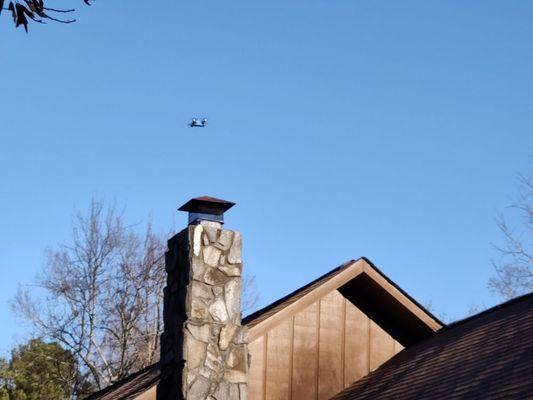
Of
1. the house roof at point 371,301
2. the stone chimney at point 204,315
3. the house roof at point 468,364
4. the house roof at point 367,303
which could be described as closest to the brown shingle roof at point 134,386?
the house roof at point 367,303

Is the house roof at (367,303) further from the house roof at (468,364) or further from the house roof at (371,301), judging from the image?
the house roof at (468,364)

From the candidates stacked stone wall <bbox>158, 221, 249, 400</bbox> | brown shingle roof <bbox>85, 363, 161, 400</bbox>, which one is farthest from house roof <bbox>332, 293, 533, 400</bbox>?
brown shingle roof <bbox>85, 363, 161, 400</bbox>

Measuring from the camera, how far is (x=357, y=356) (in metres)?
13.1

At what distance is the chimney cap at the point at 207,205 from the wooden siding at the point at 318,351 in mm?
2394

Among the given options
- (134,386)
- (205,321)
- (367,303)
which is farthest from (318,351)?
(205,321)

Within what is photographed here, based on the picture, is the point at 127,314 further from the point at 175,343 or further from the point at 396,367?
the point at 175,343

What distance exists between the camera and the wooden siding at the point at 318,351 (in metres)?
12.5

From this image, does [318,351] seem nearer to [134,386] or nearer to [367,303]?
[367,303]

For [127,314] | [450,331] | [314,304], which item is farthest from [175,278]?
[127,314]

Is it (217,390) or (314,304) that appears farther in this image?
(314,304)

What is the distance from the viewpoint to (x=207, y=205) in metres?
10.6

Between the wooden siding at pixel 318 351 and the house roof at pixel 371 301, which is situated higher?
the house roof at pixel 371 301

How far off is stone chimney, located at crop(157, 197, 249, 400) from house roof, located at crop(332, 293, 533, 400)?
1.95m

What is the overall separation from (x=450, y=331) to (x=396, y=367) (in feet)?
2.71
